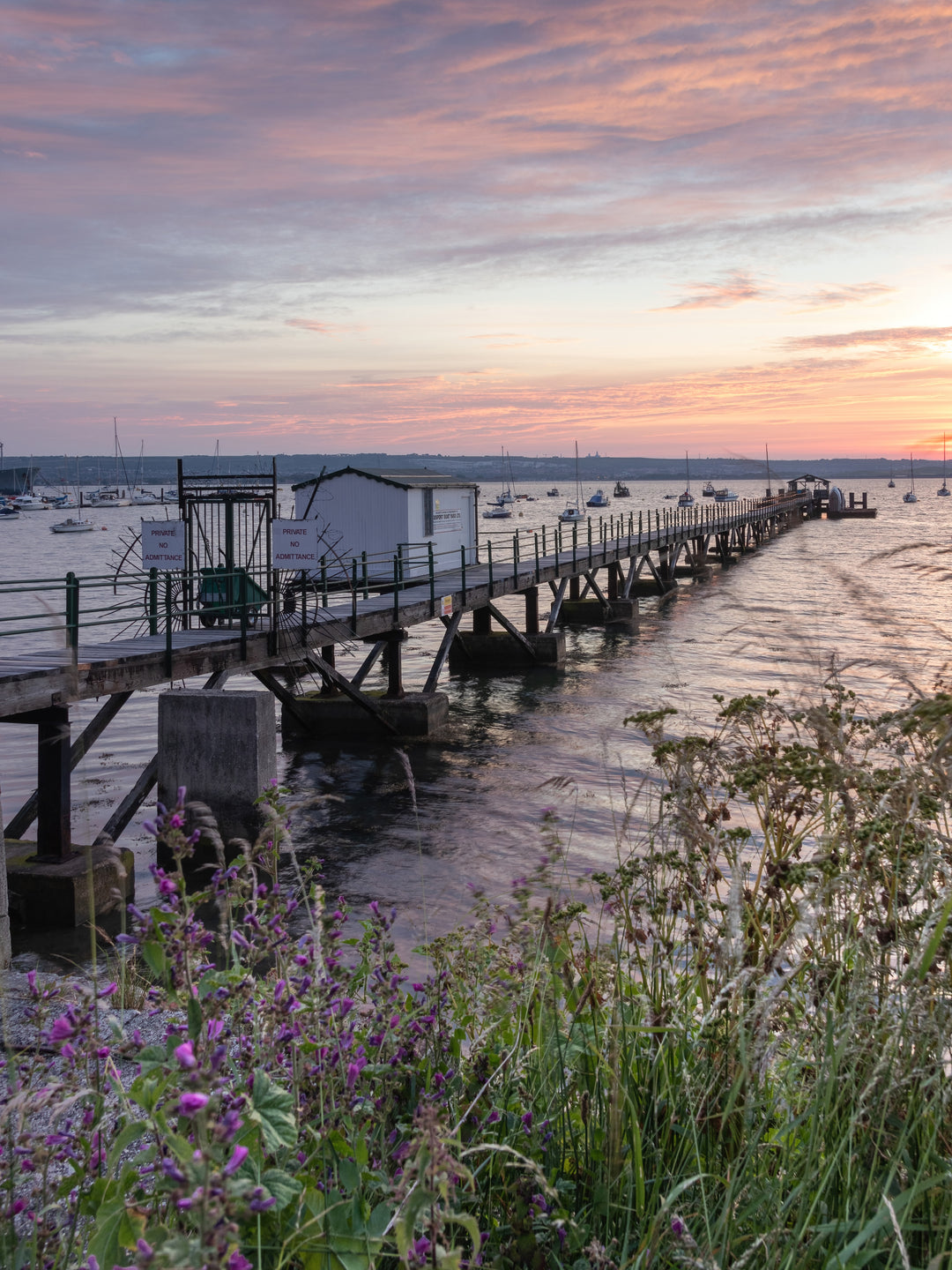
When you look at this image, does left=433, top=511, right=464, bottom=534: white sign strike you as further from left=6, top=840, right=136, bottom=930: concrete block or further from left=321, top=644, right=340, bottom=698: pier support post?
left=6, top=840, right=136, bottom=930: concrete block

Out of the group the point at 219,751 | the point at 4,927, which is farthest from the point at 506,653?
the point at 4,927

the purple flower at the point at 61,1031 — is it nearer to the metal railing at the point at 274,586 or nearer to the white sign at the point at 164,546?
the metal railing at the point at 274,586

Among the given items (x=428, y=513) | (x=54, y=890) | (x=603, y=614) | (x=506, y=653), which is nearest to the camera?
(x=54, y=890)

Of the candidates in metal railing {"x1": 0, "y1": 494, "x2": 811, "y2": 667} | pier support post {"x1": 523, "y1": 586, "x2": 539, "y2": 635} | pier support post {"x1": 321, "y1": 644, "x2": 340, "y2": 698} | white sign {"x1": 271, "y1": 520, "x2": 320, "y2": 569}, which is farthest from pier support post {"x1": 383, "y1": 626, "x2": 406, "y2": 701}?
pier support post {"x1": 523, "y1": 586, "x2": 539, "y2": 635}

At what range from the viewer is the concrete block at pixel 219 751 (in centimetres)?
1212

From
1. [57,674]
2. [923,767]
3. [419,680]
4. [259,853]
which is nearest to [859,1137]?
[923,767]

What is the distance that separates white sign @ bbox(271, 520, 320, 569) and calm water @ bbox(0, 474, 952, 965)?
3.29m

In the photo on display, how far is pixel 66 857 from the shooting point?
10719 millimetres

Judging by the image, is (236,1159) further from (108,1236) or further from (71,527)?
(71,527)

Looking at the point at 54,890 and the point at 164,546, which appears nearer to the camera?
the point at 54,890

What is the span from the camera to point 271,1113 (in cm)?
155

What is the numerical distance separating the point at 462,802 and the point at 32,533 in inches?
4653

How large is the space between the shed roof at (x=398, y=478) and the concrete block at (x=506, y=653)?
390 cm

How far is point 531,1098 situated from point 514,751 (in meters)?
16.2
